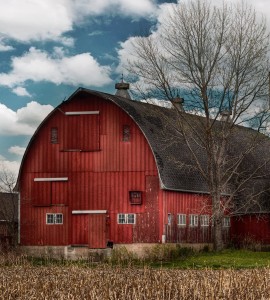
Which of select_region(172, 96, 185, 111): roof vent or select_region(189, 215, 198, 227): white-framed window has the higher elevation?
select_region(172, 96, 185, 111): roof vent

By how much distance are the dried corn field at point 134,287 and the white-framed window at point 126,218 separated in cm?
1463

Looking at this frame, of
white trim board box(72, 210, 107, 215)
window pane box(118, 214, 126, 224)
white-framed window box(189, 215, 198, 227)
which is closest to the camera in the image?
window pane box(118, 214, 126, 224)

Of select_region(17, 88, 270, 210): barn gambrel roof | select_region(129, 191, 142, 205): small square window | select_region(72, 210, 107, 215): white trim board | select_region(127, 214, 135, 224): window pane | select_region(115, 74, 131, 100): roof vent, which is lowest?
select_region(127, 214, 135, 224): window pane

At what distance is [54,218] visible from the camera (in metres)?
Result: 36.8

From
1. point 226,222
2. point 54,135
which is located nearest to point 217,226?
point 226,222

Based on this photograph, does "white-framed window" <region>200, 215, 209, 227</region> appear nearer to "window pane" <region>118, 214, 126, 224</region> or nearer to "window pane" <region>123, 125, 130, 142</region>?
"window pane" <region>118, 214, 126, 224</region>

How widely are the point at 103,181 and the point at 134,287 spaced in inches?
729

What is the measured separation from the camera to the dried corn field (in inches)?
645

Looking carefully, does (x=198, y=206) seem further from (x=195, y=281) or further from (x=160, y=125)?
(x=195, y=281)

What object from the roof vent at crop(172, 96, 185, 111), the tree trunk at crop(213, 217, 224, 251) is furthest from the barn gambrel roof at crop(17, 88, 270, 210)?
the tree trunk at crop(213, 217, 224, 251)

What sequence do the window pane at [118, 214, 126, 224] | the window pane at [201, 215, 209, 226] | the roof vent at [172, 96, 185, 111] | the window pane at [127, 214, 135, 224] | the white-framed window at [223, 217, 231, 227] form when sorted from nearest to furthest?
1. the window pane at [127, 214, 135, 224]
2. the window pane at [118, 214, 126, 224]
3. the roof vent at [172, 96, 185, 111]
4. the window pane at [201, 215, 209, 226]
5. the white-framed window at [223, 217, 231, 227]

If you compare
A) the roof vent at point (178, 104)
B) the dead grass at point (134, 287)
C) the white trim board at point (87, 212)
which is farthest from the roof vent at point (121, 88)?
the dead grass at point (134, 287)

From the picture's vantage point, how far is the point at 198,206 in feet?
127

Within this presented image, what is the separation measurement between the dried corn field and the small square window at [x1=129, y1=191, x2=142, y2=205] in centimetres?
1463
